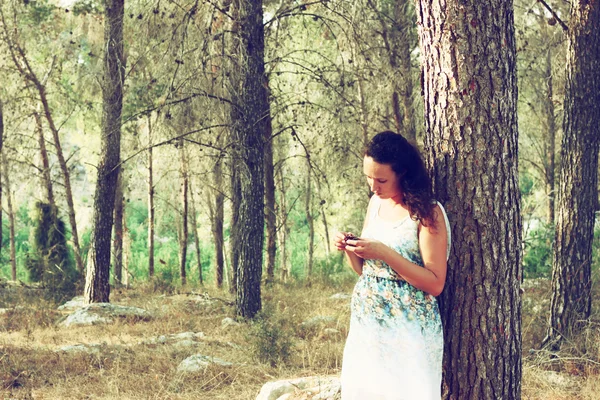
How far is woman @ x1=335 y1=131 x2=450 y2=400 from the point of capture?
2.97 m

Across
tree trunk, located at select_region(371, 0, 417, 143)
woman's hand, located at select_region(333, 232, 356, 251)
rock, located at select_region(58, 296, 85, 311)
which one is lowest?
rock, located at select_region(58, 296, 85, 311)

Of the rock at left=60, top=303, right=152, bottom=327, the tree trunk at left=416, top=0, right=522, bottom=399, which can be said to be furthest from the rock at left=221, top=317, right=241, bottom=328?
the tree trunk at left=416, top=0, right=522, bottom=399

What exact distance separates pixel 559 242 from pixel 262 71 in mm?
4377

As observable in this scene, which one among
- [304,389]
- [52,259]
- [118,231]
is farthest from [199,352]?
[118,231]

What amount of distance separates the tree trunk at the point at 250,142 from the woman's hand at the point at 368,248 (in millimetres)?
5850

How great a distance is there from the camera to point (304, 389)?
4809mm

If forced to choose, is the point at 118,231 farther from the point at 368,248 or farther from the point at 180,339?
the point at 368,248

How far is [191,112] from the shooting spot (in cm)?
939

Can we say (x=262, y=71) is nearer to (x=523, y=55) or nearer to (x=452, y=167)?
(x=452, y=167)

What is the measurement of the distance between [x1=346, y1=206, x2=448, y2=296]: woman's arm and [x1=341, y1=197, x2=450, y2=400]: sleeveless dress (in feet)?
0.22

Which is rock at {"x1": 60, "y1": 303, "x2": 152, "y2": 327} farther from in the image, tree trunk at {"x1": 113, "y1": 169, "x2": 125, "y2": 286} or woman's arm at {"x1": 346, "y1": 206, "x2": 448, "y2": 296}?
woman's arm at {"x1": 346, "y1": 206, "x2": 448, "y2": 296}

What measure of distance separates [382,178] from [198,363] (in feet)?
12.5

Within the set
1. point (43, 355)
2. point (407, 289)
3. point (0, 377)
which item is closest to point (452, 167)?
point (407, 289)

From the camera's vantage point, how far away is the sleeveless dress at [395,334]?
3018mm
